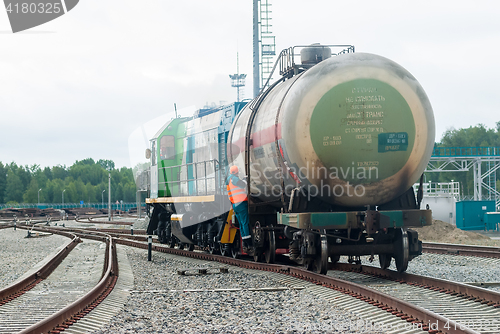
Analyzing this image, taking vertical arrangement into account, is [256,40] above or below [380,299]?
above

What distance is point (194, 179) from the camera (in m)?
14.0

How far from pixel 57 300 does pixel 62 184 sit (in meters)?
142

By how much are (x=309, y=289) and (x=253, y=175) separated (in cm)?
306

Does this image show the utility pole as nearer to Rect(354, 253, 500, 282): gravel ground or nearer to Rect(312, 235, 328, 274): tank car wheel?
Rect(354, 253, 500, 282): gravel ground

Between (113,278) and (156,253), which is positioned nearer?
(113,278)

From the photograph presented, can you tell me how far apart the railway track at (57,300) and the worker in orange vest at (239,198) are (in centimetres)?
279

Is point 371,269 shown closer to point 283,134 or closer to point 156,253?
point 283,134

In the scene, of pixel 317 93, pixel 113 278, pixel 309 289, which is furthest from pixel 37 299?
pixel 317 93

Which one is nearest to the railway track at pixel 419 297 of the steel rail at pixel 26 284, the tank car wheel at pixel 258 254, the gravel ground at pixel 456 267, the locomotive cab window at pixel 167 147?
the tank car wheel at pixel 258 254

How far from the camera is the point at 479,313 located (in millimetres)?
5930

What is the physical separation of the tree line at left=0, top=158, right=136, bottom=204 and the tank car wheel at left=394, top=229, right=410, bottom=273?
376 ft

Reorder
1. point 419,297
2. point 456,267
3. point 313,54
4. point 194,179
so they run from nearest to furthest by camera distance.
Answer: point 419,297 → point 313,54 → point 456,267 → point 194,179

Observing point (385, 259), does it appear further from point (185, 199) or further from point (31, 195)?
point (31, 195)

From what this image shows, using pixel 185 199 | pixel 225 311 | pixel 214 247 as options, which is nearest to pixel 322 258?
pixel 225 311
